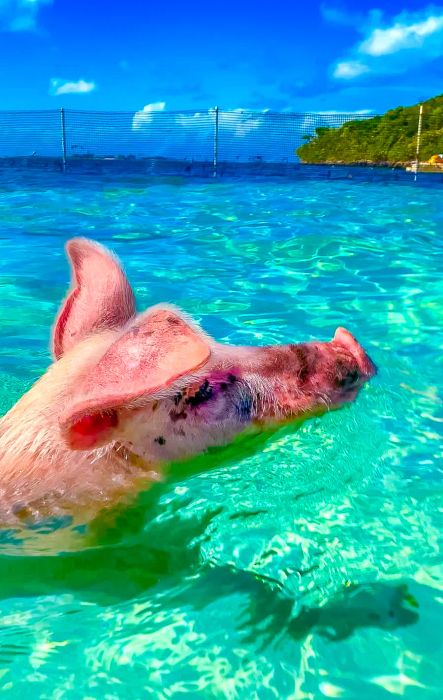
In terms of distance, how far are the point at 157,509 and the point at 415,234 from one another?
8.14m

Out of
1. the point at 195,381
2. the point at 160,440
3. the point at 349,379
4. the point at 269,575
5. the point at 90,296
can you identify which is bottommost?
the point at 269,575

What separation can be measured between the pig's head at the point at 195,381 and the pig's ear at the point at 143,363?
250mm

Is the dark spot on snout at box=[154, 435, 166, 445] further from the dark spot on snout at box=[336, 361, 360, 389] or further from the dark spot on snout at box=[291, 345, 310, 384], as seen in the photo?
the dark spot on snout at box=[336, 361, 360, 389]

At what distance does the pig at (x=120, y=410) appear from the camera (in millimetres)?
2566

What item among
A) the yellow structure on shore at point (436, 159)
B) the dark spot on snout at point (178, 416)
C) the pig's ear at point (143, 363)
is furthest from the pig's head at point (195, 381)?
the yellow structure on shore at point (436, 159)

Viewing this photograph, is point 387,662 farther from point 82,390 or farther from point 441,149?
point 441,149

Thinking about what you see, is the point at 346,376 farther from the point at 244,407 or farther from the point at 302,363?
the point at 244,407

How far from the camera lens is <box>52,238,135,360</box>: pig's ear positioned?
2830 millimetres

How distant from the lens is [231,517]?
300 centimetres

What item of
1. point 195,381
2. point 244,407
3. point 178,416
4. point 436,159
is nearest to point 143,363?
point 195,381

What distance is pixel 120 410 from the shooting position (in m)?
2.29

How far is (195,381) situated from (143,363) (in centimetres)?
69

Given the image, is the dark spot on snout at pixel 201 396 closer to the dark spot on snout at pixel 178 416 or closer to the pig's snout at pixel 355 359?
the dark spot on snout at pixel 178 416

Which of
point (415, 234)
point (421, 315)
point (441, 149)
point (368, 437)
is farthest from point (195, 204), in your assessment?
point (441, 149)
